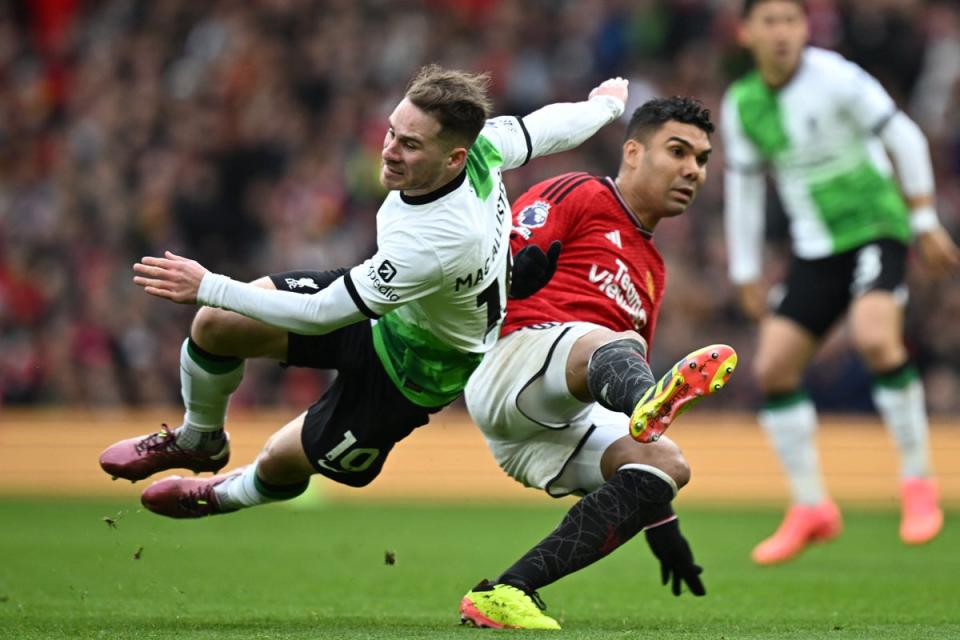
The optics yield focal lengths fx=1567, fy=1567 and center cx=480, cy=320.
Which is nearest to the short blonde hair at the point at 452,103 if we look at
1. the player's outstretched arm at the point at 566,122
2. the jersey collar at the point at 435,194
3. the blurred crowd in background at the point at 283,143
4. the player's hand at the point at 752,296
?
the jersey collar at the point at 435,194

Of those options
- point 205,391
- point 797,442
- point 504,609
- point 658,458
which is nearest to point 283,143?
point 797,442

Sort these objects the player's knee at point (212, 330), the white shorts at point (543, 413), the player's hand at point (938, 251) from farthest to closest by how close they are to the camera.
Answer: the player's hand at point (938, 251) → the white shorts at point (543, 413) → the player's knee at point (212, 330)

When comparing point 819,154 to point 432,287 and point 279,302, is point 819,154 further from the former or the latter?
point 279,302

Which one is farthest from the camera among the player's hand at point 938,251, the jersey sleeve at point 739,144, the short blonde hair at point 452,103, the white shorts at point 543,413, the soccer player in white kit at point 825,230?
the jersey sleeve at point 739,144

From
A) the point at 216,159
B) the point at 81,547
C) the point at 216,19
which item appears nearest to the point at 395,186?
the point at 81,547

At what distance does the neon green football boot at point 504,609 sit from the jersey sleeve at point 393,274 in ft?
3.43

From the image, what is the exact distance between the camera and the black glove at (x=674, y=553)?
635 centimetres

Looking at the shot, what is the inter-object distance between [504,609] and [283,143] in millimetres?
12568

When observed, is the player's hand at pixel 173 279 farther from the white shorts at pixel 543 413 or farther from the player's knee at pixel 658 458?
the player's knee at pixel 658 458

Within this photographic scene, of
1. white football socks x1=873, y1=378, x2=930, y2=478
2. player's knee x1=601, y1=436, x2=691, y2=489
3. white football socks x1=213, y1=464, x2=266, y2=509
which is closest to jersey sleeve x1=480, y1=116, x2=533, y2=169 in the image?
player's knee x1=601, y1=436, x2=691, y2=489

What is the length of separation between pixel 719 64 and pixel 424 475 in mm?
5179

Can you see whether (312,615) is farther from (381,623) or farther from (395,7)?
(395,7)

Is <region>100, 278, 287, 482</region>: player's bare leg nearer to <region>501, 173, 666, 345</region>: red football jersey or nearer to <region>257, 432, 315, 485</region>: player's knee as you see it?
<region>257, 432, 315, 485</region>: player's knee

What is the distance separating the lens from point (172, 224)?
16.7 metres
